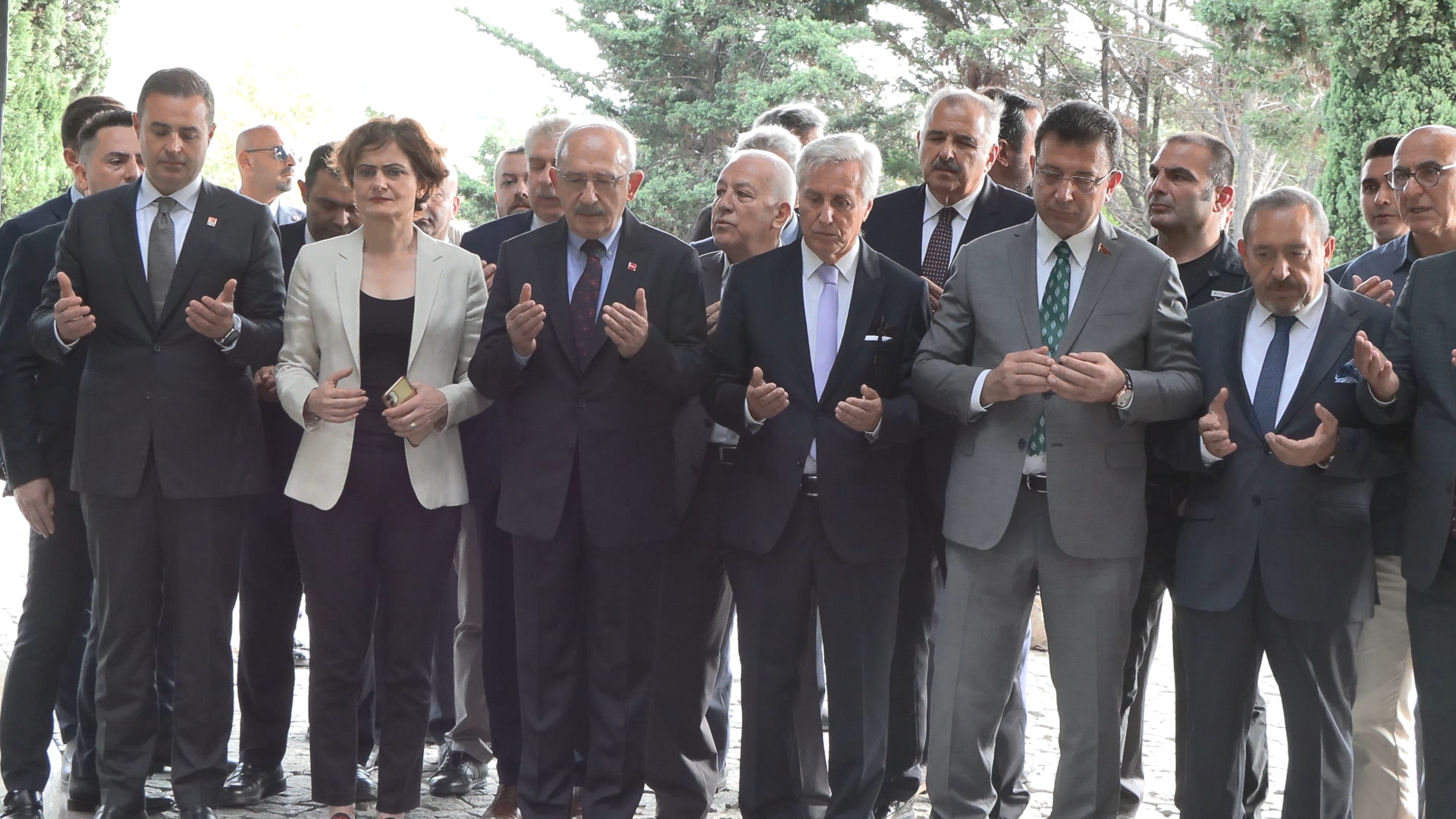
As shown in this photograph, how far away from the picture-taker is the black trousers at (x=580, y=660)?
14.7 ft

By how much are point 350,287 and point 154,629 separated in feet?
4.35

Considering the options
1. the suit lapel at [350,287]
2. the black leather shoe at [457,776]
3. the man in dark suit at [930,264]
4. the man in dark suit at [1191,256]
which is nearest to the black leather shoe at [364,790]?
the black leather shoe at [457,776]

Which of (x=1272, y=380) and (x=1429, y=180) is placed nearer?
(x=1272, y=380)

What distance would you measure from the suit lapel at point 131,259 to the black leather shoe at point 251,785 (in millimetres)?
1724

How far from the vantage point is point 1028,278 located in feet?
13.8

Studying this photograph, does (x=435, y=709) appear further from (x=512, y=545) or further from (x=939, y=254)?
(x=939, y=254)

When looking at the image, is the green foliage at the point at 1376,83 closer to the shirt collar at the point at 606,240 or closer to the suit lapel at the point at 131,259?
the shirt collar at the point at 606,240

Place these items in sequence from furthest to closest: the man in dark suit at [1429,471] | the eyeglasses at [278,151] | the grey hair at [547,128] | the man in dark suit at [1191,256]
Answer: the eyeglasses at [278,151], the grey hair at [547,128], the man in dark suit at [1191,256], the man in dark suit at [1429,471]

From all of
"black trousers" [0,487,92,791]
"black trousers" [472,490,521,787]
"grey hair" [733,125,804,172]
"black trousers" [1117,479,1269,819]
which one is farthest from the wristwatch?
"black trousers" [0,487,92,791]

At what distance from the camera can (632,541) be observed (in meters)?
4.48

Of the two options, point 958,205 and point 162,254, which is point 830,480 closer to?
point 958,205

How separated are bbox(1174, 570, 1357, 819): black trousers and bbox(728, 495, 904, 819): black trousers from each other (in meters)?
0.96

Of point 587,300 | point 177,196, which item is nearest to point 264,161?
point 177,196

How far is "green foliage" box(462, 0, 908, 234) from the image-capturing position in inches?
690
